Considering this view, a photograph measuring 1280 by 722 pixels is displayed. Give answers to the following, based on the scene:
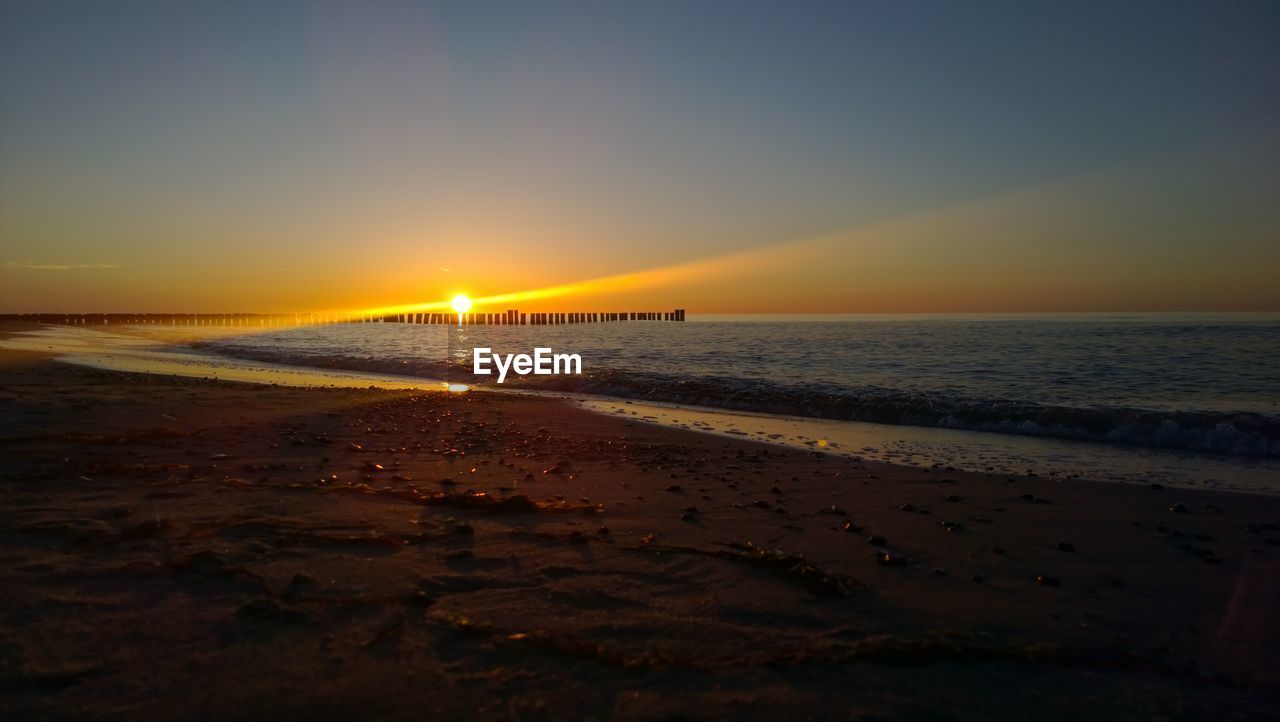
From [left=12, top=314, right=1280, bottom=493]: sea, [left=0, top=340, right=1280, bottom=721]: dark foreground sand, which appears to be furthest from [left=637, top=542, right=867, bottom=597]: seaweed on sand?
[left=12, top=314, right=1280, bottom=493]: sea

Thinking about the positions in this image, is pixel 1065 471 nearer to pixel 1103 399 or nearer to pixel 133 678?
pixel 1103 399

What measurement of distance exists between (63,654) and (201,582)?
99cm

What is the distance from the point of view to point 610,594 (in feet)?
14.7

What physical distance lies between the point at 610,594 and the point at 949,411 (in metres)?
12.8

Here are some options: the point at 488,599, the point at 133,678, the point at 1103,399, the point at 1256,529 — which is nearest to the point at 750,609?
the point at 488,599

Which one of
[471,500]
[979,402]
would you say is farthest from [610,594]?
[979,402]

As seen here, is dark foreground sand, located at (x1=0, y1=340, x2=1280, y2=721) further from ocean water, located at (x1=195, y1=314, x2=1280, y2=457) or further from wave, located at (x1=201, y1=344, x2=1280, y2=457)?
ocean water, located at (x1=195, y1=314, x2=1280, y2=457)

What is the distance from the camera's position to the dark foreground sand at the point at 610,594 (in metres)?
3.24

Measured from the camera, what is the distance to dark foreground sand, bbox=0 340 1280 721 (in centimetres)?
324

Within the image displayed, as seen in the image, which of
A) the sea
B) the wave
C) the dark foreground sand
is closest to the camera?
the dark foreground sand

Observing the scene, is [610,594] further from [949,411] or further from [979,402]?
[979,402]

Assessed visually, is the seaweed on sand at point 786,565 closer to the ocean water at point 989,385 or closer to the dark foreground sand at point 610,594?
the dark foreground sand at point 610,594

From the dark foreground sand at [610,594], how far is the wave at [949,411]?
511 cm

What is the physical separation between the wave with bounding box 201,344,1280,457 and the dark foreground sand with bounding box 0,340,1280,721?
5.11 metres
